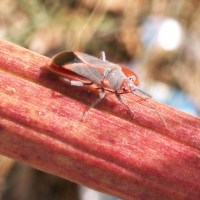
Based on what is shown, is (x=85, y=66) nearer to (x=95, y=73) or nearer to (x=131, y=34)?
(x=95, y=73)

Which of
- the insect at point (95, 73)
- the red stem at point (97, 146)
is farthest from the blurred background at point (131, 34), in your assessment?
the red stem at point (97, 146)

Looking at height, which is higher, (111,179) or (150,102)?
(150,102)

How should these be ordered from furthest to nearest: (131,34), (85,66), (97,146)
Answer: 1. (131,34)
2. (85,66)
3. (97,146)

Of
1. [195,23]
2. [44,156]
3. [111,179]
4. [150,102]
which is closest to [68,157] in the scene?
[44,156]

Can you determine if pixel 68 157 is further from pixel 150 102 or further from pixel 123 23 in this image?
pixel 123 23

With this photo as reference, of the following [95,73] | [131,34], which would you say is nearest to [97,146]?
[95,73]

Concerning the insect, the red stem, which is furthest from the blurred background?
the red stem
